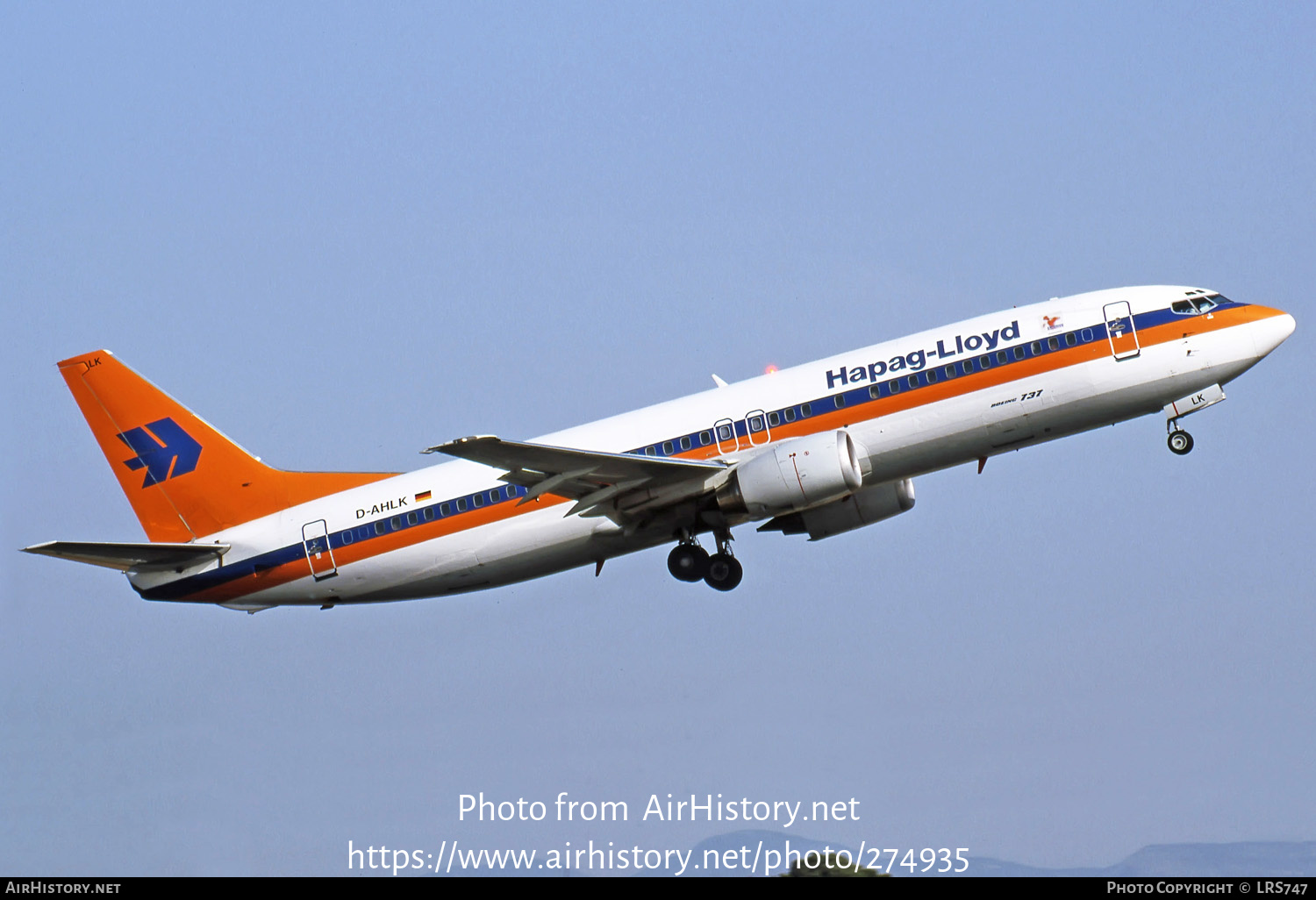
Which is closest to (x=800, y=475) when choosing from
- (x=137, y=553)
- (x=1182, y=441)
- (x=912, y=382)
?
(x=912, y=382)

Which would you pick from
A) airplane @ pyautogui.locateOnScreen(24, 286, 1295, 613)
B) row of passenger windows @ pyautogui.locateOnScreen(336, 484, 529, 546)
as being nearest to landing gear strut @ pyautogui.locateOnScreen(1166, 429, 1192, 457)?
airplane @ pyautogui.locateOnScreen(24, 286, 1295, 613)

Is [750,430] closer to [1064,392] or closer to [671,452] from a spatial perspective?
[671,452]

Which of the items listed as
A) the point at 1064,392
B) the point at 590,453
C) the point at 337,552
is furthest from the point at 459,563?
the point at 1064,392

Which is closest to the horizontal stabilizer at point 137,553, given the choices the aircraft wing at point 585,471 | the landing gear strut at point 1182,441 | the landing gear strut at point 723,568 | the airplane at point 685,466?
the airplane at point 685,466

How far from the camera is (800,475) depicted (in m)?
33.1

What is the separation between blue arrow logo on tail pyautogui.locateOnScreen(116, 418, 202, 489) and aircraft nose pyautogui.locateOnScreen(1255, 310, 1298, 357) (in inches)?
1049

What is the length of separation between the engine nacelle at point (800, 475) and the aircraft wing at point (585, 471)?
1097mm

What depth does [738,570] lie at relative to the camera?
37.2m

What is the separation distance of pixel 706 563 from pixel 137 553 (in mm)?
14067

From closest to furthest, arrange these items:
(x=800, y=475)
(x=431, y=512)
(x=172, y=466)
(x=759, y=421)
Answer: (x=800, y=475)
(x=759, y=421)
(x=431, y=512)
(x=172, y=466)

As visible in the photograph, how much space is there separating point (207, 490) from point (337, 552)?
4.77m

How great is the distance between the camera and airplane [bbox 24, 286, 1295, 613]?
109 feet

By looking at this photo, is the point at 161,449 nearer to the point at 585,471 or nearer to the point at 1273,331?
the point at 585,471
